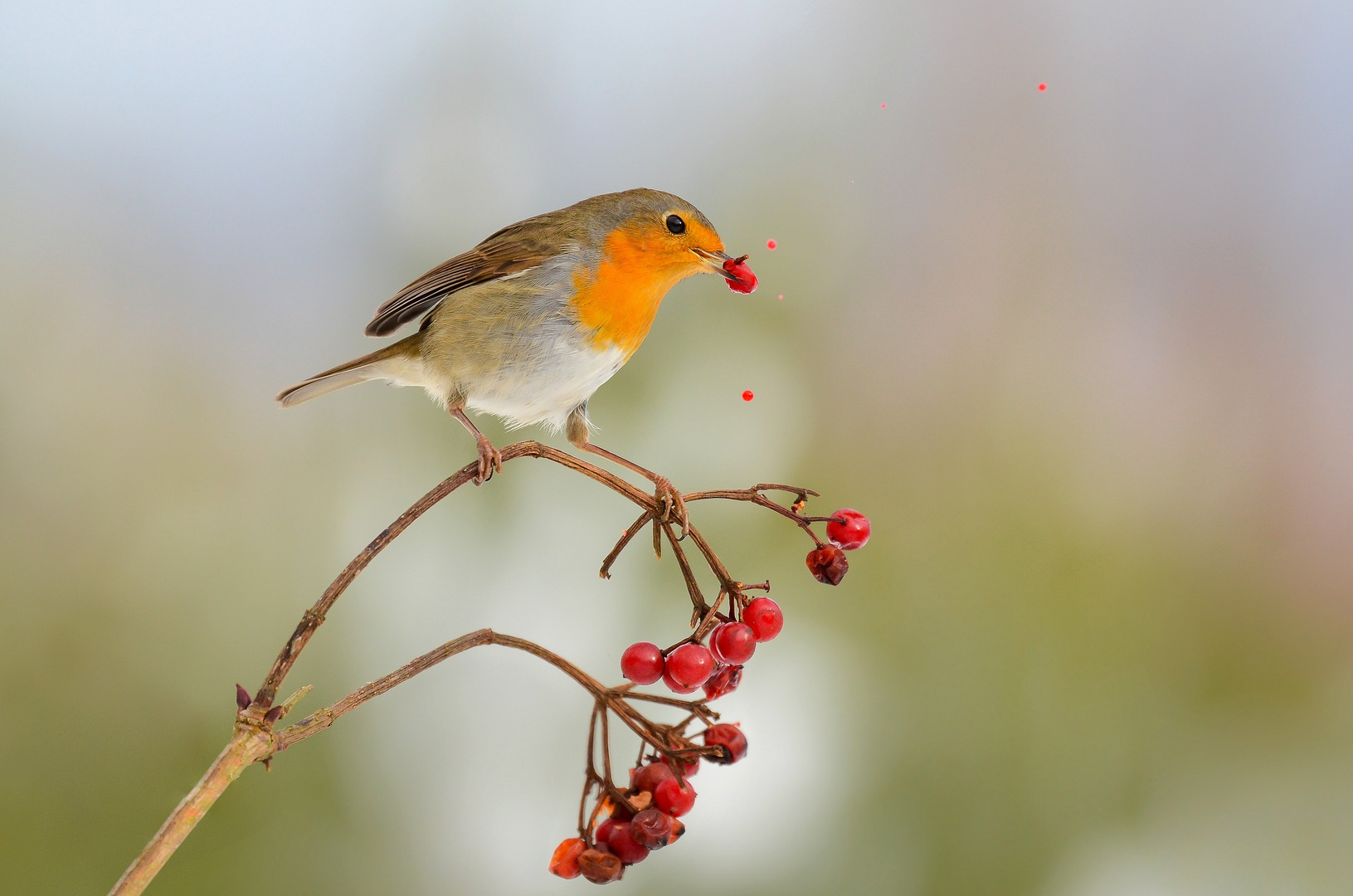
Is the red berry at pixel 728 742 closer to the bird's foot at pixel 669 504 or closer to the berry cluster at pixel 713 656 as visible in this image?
the berry cluster at pixel 713 656

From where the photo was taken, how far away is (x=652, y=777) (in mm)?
942

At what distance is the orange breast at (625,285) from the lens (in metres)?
1.26

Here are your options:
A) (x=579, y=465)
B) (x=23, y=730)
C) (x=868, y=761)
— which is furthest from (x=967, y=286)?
(x=23, y=730)

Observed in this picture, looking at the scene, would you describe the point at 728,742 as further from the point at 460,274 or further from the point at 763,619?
the point at 460,274

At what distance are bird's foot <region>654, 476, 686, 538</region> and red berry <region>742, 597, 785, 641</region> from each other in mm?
93

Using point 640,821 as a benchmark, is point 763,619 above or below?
above

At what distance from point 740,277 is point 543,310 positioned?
9.3 inches

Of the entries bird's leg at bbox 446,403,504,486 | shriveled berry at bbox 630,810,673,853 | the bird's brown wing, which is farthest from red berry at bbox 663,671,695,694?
the bird's brown wing

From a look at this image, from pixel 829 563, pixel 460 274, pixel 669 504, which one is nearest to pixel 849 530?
pixel 829 563

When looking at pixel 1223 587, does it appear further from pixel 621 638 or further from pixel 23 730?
pixel 23 730

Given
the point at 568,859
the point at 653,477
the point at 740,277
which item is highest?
the point at 740,277

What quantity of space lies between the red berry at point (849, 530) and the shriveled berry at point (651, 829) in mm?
299

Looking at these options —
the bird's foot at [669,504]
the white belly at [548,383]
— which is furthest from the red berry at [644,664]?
the white belly at [548,383]

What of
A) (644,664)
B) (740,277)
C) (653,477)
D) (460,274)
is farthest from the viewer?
(460,274)
